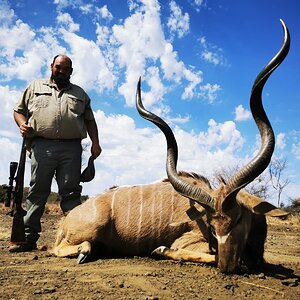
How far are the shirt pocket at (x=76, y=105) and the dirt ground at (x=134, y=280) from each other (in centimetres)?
174

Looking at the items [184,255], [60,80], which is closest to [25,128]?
[60,80]

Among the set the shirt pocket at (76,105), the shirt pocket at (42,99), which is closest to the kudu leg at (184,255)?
the shirt pocket at (76,105)

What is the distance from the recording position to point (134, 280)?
2871 millimetres

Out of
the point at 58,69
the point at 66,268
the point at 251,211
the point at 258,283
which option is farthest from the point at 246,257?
the point at 58,69

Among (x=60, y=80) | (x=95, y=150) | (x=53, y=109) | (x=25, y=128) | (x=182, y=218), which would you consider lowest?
(x=182, y=218)

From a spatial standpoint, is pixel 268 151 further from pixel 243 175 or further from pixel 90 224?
pixel 90 224

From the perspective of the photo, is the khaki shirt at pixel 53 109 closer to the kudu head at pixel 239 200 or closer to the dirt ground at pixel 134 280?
the dirt ground at pixel 134 280

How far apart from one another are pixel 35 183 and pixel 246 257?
8.21 ft

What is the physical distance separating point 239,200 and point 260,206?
0.19 metres

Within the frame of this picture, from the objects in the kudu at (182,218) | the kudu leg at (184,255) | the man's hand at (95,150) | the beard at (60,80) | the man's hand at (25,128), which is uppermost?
the beard at (60,80)

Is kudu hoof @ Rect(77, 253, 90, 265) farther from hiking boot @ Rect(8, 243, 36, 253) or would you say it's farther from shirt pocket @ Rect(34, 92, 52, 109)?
shirt pocket @ Rect(34, 92, 52, 109)

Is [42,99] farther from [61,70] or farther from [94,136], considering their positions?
[94,136]

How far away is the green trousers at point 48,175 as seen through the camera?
4.71 m

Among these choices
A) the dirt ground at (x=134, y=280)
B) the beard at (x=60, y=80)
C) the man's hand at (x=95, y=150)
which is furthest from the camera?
the man's hand at (x=95, y=150)
